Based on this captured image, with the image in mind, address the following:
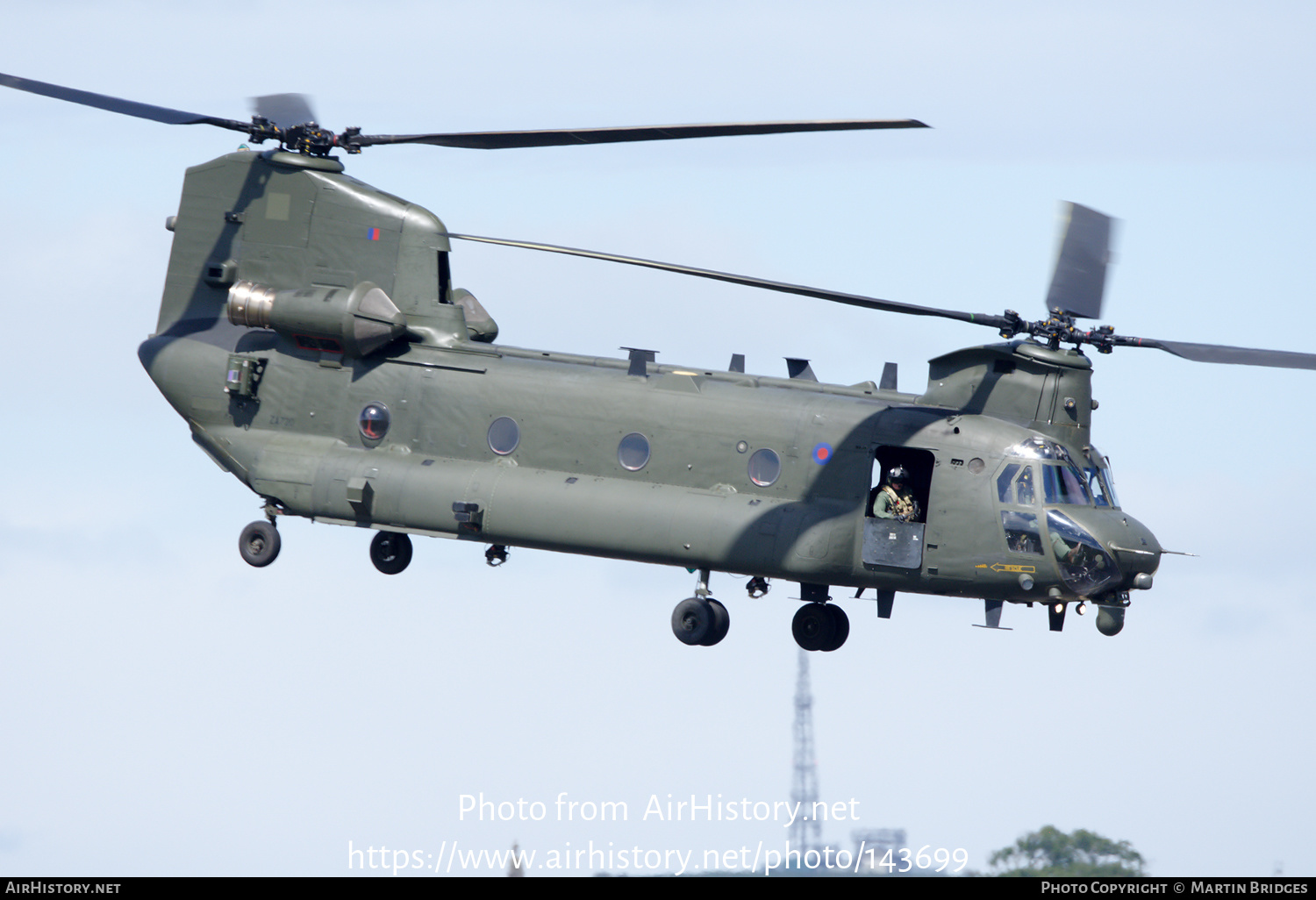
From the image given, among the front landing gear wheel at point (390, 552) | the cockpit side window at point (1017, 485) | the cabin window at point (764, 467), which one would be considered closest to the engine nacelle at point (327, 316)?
the front landing gear wheel at point (390, 552)

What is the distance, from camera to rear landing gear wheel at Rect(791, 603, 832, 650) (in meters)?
31.5

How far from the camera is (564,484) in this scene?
30797 mm

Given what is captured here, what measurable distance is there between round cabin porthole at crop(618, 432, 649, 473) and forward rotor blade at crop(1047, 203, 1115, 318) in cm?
695

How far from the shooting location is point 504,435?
31.5 metres

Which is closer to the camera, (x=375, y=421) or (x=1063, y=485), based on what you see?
(x=1063, y=485)

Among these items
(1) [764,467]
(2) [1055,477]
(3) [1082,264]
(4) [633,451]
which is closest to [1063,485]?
(2) [1055,477]

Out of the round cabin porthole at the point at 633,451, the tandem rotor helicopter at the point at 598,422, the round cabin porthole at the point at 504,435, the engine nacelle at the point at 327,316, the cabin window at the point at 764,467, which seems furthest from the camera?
the engine nacelle at the point at 327,316

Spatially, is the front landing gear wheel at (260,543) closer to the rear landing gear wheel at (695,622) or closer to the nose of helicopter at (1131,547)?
the rear landing gear wheel at (695,622)

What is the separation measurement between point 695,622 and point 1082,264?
8.48 meters

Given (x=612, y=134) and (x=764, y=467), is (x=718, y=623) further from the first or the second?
(x=612, y=134)

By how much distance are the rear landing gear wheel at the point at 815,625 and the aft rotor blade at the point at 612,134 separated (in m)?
8.28

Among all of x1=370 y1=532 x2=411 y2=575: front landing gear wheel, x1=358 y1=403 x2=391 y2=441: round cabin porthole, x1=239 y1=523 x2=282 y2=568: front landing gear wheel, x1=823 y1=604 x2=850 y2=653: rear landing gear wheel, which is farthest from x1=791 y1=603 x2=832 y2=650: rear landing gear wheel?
x1=239 y1=523 x2=282 y2=568: front landing gear wheel

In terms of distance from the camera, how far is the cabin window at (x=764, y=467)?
29875 millimetres

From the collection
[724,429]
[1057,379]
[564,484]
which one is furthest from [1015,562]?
[564,484]
